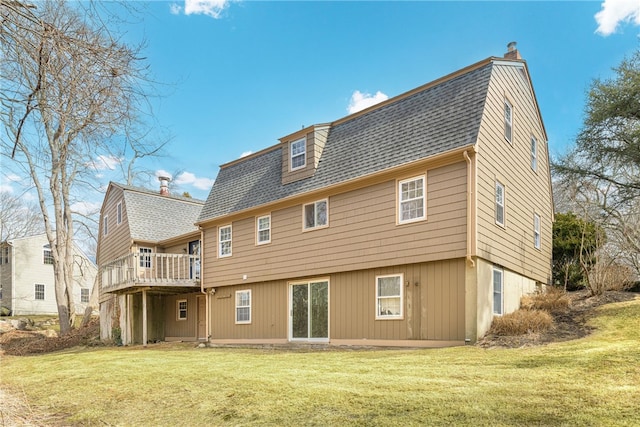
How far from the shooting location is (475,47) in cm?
1577

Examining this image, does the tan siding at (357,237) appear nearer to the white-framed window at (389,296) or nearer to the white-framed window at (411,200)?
the white-framed window at (411,200)

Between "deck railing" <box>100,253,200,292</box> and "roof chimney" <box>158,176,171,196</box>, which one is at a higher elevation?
"roof chimney" <box>158,176,171,196</box>

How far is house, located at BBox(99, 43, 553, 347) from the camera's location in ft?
36.8

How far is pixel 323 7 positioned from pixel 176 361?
34.5ft

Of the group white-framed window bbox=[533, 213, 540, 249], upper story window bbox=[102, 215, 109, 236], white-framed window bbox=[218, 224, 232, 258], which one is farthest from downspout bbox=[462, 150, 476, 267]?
upper story window bbox=[102, 215, 109, 236]

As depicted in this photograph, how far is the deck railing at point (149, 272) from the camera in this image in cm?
1828

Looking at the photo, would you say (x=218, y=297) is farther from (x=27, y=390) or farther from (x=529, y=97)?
(x=529, y=97)

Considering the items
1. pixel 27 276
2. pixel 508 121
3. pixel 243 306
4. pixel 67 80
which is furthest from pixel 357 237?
pixel 27 276

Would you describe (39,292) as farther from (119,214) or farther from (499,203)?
(499,203)

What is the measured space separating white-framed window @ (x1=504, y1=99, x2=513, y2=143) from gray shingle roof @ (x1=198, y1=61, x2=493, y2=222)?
182cm

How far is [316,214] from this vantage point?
1445 cm

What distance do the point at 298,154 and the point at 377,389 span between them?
33.7 ft

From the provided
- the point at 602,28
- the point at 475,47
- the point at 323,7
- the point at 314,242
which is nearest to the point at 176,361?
the point at 314,242

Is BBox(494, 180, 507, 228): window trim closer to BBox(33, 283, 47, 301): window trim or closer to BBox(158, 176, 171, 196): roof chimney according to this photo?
BBox(158, 176, 171, 196): roof chimney
